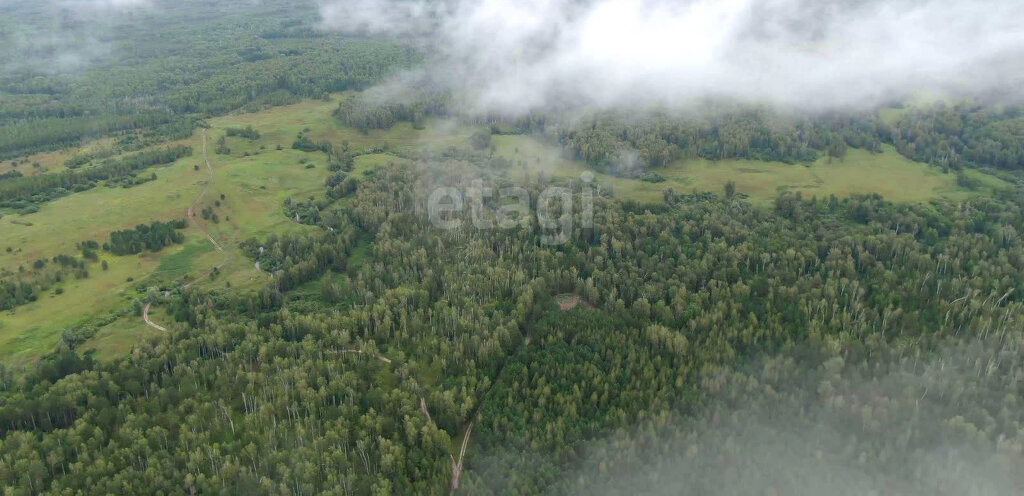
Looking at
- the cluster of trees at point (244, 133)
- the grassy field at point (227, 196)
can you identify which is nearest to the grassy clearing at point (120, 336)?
the grassy field at point (227, 196)

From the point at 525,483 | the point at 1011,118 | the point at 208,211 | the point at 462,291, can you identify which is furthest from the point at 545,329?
the point at 1011,118

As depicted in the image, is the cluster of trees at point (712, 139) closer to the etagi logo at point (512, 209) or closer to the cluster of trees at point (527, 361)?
the etagi logo at point (512, 209)

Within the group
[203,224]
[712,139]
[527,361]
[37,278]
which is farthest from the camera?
[712,139]

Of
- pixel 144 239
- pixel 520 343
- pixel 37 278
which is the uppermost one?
pixel 144 239

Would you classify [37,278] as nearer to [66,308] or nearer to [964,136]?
[66,308]

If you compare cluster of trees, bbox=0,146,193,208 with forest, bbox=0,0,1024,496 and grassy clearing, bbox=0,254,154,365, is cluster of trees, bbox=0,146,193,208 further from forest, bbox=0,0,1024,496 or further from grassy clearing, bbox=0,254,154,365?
grassy clearing, bbox=0,254,154,365

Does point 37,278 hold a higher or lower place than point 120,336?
higher

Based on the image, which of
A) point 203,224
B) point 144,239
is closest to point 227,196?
point 203,224
